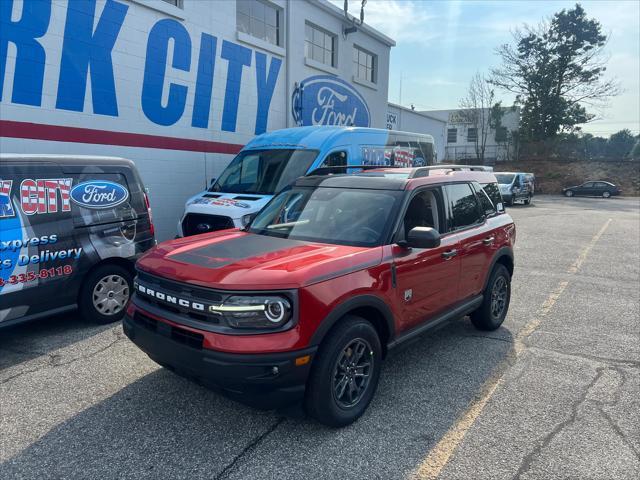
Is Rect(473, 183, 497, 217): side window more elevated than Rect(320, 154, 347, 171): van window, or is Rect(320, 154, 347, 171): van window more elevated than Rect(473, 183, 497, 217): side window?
Rect(320, 154, 347, 171): van window

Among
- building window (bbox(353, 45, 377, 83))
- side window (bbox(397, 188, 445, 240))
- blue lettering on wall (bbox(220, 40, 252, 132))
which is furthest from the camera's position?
building window (bbox(353, 45, 377, 83))

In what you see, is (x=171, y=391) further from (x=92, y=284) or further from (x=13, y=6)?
(x=13, y=6)

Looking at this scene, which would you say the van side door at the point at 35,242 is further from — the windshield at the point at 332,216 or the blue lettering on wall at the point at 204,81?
the blue lettering on wall at the point at 204,81

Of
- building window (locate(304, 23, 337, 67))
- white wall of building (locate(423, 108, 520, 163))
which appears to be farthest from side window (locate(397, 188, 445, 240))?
white wall of building (locate(423, 108, 520, 163))

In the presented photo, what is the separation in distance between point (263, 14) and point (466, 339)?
10873 millimetres

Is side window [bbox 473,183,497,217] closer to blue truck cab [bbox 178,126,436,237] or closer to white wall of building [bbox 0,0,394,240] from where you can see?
blue truck cab [bbox 178,126,436,237]

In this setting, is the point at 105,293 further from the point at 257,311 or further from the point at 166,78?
the point at 166,78

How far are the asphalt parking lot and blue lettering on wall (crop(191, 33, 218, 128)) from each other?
6.70 metres

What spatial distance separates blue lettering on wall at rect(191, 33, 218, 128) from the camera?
35.3 feet

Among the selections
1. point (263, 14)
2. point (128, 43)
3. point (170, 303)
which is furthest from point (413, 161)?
point (170, 303)

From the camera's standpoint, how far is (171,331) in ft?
10.4

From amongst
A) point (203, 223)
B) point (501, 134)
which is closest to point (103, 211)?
point (203, 223)

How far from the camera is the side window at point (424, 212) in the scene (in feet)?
12.7

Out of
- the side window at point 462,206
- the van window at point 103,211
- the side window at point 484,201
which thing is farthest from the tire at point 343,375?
the van window at point 103,211
